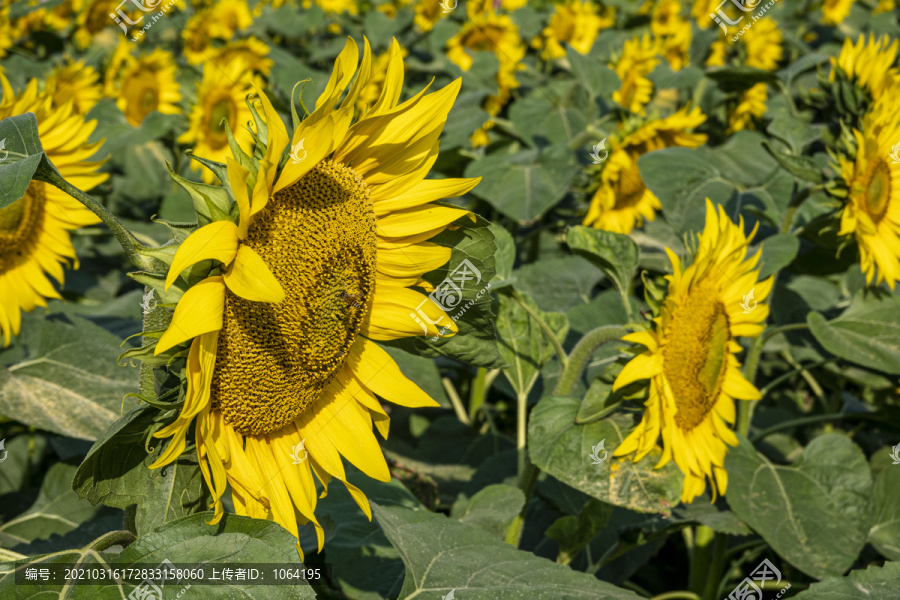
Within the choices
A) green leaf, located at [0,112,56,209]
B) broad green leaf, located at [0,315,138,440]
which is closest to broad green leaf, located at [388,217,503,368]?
green leaf, located at [0,112,56,209]

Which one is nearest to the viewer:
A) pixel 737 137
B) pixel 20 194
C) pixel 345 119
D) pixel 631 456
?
pixel 20 194

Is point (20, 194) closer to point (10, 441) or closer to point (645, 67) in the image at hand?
point (10, 441)

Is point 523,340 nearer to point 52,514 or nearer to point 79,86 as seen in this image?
point 52,514

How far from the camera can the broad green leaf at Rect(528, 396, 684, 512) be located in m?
1.44

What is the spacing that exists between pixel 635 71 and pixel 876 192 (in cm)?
175

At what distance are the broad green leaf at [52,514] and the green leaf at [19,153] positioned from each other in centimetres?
119

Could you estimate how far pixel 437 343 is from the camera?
133 centimetres

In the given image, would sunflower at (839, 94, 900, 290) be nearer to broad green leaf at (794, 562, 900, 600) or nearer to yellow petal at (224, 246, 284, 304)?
broad green leaf at (794, 562, 900, 600)

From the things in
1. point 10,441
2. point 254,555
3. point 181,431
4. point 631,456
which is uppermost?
point 181,431

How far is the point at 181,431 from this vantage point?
97cm

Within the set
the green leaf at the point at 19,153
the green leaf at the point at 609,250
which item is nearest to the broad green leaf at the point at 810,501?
the green leaf at the point at 609,250

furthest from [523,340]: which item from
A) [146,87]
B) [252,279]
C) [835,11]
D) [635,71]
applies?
[835,11]

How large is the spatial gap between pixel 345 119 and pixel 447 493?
1.43 meters

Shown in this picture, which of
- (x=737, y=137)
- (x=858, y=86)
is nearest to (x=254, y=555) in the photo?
(x=858, y=86)
